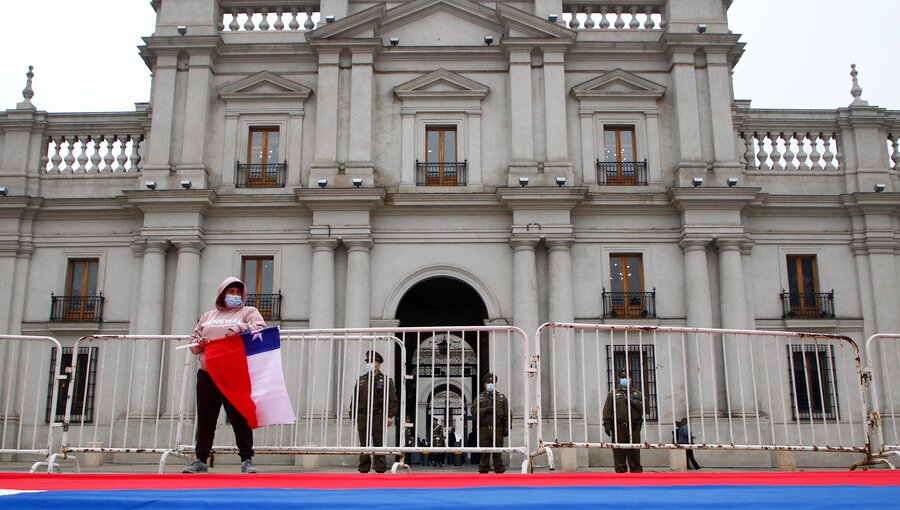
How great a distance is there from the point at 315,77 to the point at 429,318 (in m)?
9.40

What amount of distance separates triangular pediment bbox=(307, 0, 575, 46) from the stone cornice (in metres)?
4.44

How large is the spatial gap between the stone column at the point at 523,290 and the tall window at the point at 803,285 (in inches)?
271

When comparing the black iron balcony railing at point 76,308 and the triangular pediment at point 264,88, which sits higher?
the triangular pediment at point 264,88

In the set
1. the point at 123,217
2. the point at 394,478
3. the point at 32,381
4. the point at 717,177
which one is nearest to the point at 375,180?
the point at 123,217

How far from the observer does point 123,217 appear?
75.8 feet

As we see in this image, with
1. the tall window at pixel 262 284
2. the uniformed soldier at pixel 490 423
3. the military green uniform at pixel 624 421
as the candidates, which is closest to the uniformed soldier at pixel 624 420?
the military green uniform at pixel 624 421

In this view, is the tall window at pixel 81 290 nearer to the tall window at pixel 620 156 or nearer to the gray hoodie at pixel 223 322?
the tall window at pixel 620 156

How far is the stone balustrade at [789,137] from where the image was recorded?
23.6 metres

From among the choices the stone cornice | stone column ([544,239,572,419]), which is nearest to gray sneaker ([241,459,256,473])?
stone column ([544,239,572,419])

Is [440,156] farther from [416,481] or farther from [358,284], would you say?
[416,481]

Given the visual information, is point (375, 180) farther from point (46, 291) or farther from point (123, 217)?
point (46, 291)

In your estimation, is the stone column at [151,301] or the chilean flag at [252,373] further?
the stone column at [151,301]

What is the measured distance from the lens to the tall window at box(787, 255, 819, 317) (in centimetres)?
2244

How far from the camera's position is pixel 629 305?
22000 mm
